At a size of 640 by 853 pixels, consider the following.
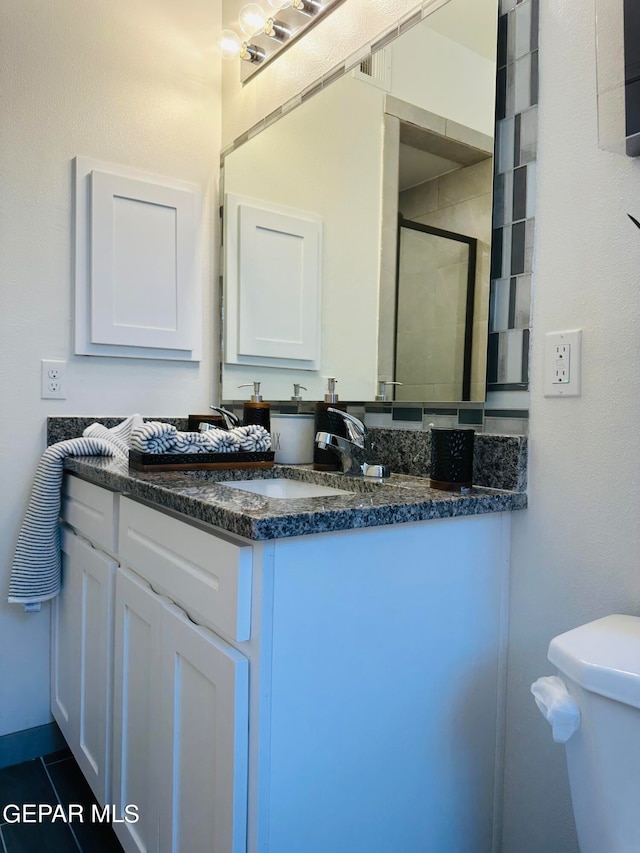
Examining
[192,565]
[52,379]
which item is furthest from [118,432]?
[192,565]

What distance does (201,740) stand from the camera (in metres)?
0.87

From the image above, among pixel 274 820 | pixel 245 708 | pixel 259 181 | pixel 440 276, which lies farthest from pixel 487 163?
pixel 274 820

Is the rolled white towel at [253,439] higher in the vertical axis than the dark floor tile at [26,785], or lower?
higher

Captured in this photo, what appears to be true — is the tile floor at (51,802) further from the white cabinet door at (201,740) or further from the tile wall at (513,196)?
the tile wall at (513,196)

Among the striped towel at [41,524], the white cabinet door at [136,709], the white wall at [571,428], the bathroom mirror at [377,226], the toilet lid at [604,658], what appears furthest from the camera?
the striped towel at [41,524]

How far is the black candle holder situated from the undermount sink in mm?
257

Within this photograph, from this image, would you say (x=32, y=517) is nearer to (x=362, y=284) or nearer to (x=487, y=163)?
(x=362, y=284)

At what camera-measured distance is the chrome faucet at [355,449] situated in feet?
4.17

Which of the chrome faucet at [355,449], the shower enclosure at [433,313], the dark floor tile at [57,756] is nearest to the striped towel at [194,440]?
the chrome faucet at [355,449]

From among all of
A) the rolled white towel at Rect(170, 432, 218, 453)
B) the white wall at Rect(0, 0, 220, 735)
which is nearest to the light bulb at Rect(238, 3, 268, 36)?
the white wall at Rect(0, 0, 220, 735)

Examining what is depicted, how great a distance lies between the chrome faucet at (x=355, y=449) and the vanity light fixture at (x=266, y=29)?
3.54ft

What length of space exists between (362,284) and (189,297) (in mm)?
670

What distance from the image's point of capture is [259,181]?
1789 millimetres

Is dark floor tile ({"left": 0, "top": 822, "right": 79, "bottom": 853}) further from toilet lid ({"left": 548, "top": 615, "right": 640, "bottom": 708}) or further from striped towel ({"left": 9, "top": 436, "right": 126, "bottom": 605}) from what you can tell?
toilet lid ({"left": 548, "top": 615, "right": 640, "bottom": 708})
